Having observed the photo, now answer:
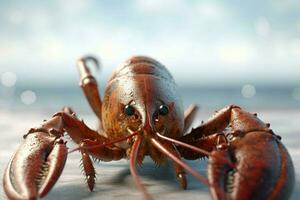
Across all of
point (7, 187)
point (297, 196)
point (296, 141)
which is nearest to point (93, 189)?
point (7, 187)

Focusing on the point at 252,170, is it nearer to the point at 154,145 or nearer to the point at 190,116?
the point at 154,145

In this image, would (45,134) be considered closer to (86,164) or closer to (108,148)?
(86,164)

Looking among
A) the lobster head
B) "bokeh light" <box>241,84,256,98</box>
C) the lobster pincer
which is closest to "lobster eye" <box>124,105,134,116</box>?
the lobster head

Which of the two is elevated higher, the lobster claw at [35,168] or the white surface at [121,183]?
the lobster claw at [35,168]

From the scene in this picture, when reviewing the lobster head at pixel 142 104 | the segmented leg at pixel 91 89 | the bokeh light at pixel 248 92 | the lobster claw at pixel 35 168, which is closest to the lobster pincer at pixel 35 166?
the lobster claw at pixel 35 168

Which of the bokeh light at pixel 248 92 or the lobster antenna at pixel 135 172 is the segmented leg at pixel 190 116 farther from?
the bokeh light at pixel 248 92

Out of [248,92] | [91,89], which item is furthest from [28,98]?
[91,89]

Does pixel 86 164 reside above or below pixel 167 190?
above
